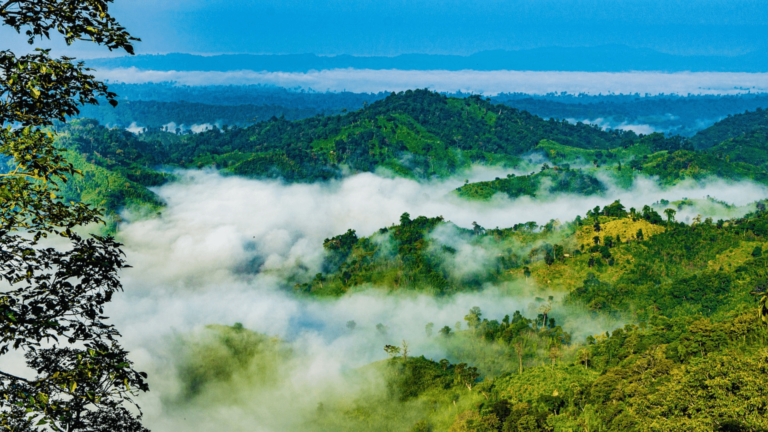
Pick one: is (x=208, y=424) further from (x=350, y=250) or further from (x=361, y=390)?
(x=350, y=250)

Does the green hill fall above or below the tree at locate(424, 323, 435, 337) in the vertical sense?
above

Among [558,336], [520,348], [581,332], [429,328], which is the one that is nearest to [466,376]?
[520,348]

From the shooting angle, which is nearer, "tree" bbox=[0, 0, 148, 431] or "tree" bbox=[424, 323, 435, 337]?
"tree" bbox=[0, 0, 148, 431]

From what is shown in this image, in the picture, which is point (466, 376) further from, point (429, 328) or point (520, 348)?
point (429, 328)

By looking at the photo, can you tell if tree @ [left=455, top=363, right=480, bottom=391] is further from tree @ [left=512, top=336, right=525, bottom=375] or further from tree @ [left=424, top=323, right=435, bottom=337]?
tree @ [left=424, top=323, right=435, bottom=337]

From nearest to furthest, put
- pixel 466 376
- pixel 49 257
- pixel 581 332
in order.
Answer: pixel 49 257, pixel 466 376, pixel 581 332

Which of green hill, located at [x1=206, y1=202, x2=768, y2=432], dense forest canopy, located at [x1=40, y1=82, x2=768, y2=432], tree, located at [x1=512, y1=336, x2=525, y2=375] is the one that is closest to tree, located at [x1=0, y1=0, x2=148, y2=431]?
dense forest canopy, located at [x1=40, y1=82, x2=768, y2=432]

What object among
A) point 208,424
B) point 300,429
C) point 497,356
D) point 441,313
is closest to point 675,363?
point 497,356

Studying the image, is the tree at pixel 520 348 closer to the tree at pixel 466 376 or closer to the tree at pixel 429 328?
the tree at pixel 466 376
